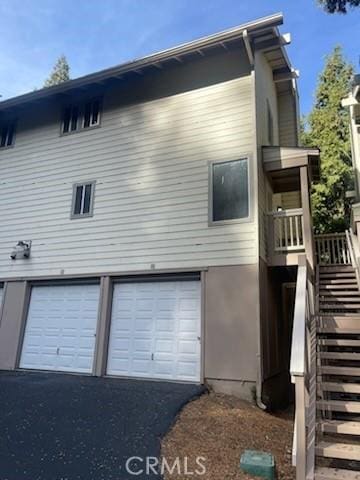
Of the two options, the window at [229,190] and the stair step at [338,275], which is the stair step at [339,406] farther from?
the stair step at [338,275]

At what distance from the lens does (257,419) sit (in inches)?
223

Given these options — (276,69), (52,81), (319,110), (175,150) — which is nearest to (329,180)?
(319,110)

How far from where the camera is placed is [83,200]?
9391mm

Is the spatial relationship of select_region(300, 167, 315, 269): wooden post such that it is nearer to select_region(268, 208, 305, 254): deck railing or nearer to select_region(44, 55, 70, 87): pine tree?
select_region(268, 208, 305, 254): deck railing

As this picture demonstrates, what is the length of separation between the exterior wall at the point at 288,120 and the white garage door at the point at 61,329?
298 inches

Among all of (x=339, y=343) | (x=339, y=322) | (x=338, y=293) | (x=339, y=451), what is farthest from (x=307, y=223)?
(x=339, y=451)

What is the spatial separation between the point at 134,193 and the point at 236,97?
10.8 feet

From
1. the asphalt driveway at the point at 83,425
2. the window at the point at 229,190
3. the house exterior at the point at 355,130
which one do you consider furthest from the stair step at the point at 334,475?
the house exterior at the point at 355,130

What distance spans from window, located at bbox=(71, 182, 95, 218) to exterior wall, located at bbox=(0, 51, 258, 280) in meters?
0.15

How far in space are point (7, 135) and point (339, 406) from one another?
11.4m

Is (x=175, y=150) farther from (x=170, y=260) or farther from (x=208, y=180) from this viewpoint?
(x=170, y=260)

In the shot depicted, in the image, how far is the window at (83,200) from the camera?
925 centimetres

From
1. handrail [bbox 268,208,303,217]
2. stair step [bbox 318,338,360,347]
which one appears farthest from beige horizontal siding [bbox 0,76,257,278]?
stair step [bbox 318,338,360,347]

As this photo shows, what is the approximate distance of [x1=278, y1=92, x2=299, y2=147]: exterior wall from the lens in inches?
455
